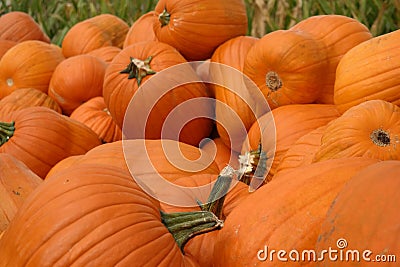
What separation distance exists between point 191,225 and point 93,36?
103 inches

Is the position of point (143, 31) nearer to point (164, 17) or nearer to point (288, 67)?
point (164, 17)

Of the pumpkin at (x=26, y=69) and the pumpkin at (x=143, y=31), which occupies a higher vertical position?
the pumpkin at (x=143, y=31)

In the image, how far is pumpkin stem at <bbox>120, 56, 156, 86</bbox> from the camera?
2.26 meters

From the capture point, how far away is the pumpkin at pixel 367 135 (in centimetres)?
144

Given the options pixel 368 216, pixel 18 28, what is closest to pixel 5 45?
pixel 18 28

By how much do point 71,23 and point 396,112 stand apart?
15.0 feet

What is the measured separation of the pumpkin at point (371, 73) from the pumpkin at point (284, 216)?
0.60 metres

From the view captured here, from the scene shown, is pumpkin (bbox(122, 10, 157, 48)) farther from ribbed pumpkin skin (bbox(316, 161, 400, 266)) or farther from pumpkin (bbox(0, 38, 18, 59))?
ribbed pumpkin skin (bbox(316, 161, 400, 266))

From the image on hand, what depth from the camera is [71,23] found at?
5555mm

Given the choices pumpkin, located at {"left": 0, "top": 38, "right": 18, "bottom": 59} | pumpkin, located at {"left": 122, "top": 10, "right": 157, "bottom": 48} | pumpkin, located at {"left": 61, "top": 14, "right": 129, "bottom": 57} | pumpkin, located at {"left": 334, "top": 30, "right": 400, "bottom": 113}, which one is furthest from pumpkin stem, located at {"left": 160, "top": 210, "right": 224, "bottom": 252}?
pumpkin, located at {"left": 0, "top": 38, "right": 18, "bottom": 59}

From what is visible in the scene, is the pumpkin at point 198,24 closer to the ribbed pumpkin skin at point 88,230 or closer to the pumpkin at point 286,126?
the pumpkin at point 286,126

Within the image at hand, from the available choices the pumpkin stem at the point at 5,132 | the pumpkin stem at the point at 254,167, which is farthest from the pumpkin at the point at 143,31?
the pumpkin stem at the point at 254,167

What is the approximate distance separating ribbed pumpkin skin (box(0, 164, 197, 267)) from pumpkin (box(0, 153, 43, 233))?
42 centimetres

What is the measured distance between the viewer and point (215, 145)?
2.32m
